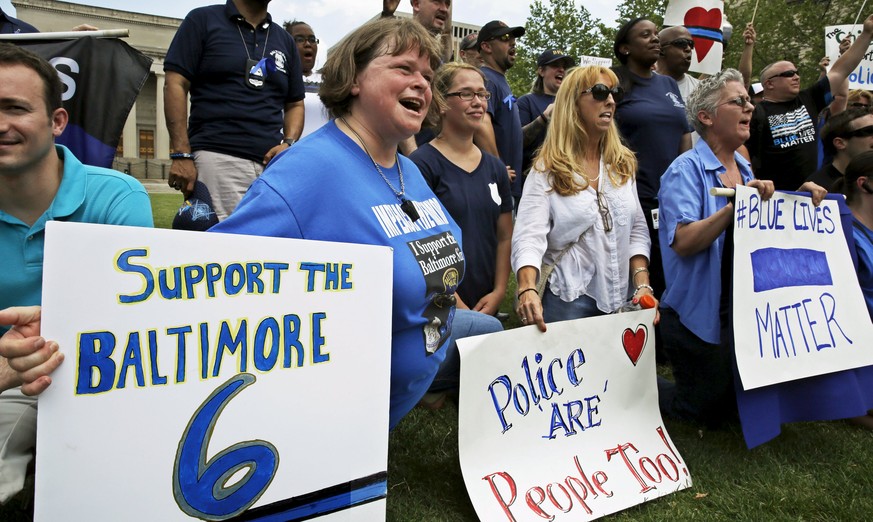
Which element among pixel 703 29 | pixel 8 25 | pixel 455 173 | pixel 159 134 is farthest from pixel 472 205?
pixel 159 134

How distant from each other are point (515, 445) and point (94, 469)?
63.0 inches

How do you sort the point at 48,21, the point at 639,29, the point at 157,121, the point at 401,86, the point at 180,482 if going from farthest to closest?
the point at 157,121 → the point at 48,21 → the point at 639,29 → the point at 401,86 → the point at 180,482

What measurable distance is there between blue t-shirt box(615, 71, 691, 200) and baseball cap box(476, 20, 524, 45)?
1.25 m

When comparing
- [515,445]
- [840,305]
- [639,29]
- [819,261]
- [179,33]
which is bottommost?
[515,445]

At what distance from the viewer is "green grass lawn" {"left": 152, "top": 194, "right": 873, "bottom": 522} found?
2.71 metres

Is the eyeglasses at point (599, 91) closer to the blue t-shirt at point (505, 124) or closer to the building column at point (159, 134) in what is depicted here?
the blue t-shirt at point (505, 124)

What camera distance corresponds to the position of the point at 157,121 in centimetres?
5691

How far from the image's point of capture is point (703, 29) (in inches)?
264

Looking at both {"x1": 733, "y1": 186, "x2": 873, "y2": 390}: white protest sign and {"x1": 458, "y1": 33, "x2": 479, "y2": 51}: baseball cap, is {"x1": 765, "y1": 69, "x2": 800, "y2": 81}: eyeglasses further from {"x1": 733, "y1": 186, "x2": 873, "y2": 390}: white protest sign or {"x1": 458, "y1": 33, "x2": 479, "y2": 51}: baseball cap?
{"x1": 458, "y1": 33, "x2": 479, "y2": 51}: baseball cap

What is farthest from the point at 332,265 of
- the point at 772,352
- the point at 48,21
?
the point at 48,21

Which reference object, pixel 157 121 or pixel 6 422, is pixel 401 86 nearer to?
pixel 6 422

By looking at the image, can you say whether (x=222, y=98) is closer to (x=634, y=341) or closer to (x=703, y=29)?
(x=634, y=341)

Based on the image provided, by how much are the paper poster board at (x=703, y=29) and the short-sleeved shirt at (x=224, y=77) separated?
4491 mm

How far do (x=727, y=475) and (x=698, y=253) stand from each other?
109 centimetres
